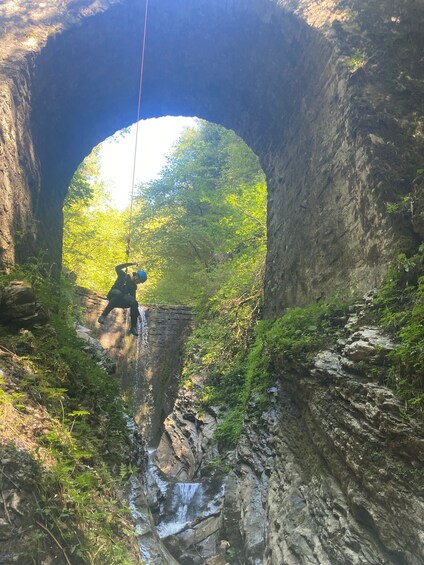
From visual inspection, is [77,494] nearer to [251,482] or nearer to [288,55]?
[251,482]

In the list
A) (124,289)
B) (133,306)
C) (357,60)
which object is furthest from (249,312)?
(357,60)

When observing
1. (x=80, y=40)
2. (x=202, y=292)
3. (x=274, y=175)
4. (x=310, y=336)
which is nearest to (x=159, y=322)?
(x=202, y=292)

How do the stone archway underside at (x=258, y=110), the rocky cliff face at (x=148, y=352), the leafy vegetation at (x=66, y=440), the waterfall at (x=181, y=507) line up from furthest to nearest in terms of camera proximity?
1. the rocky cliff face at (x=148, y=352)
2. the waterfall at (x=181, y=507)
3. the stone archway underside at (x=258, y=110)
4. the leafy vegetation at (x=66, y=440)

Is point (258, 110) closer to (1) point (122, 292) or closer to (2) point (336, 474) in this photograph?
(1) point (122, 292)

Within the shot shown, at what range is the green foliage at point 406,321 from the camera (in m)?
3.06

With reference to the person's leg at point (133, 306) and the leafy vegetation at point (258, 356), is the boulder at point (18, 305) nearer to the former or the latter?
the leafy vegetation at point (258, 356)

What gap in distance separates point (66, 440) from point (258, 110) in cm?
755

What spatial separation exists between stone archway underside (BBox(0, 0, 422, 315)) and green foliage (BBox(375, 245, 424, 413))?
62cm

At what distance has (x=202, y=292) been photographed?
1332cm

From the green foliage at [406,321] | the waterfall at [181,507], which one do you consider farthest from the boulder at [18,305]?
the waterfall at [181,507]

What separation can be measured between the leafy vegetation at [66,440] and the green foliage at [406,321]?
2413mm

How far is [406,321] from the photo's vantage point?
3619mm

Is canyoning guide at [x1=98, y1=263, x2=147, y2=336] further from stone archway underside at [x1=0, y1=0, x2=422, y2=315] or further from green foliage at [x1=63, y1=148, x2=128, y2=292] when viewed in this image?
green foliage at [x1=63, y1=148, x2=128, y2=292]

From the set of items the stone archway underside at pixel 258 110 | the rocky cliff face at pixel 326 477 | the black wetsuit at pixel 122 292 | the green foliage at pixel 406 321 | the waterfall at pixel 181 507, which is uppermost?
the stone archway underside at pixel 258 110
